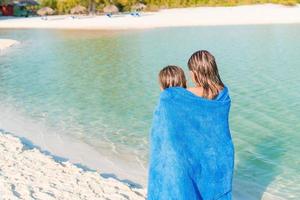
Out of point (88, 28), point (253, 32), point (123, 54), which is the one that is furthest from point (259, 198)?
point (88, 28)

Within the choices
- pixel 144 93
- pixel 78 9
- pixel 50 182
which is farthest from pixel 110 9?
pixel 50 182

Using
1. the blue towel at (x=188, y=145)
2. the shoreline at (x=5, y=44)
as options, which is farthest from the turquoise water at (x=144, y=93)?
the blue towel at (x=188, y=145)

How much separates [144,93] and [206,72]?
10322 mm

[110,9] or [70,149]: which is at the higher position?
[70,149]

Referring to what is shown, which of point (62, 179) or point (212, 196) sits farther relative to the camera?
point (62, 179)

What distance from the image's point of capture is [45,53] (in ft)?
80.1

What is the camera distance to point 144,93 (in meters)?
13.3

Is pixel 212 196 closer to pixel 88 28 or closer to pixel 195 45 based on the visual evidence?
pixel 195 45

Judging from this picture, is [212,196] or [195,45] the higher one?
[212,196]

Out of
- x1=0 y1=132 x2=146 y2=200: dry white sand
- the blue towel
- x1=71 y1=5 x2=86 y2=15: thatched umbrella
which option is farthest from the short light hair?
x1=71 y1=5 x2=86 y2=15: thatched umbrella

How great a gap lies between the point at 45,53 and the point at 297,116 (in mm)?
16822

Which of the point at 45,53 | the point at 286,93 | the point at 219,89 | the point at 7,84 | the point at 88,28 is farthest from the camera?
the point at 88,28

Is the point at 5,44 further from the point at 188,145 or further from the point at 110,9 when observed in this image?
the point at 188,145

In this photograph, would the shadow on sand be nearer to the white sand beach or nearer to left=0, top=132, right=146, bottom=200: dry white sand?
left=0, top=132, right=146, bottom=200: dry white sand
